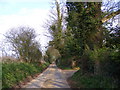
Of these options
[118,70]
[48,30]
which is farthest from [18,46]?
[118,70]

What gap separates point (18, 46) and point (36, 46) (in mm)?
3684

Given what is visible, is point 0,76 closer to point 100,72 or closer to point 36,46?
point 100,72

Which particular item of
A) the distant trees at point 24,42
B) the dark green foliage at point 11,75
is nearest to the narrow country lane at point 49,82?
the dark green foliage at point 11,75

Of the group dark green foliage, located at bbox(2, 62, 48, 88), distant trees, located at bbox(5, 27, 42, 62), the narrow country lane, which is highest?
distant trees, located at bbox(5, 27, 42, 62)

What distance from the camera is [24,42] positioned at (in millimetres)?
29484

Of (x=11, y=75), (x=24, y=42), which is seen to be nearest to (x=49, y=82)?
(x=11, y=75)

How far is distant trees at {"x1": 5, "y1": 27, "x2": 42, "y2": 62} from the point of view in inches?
1155

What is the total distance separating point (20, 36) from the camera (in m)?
29.8

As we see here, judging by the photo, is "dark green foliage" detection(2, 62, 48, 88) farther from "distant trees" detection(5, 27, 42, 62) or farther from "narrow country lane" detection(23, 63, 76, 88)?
"distant trees" detection(5, 27, 42, 62)

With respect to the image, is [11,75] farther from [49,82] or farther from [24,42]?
[24,42]

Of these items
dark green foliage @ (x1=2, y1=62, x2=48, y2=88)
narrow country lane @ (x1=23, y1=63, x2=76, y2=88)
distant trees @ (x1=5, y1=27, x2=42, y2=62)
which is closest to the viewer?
dark green foliage @ (x1=2, y1=62, x2=48, y2=88)

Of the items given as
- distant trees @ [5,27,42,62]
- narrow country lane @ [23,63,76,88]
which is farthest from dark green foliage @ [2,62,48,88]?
distant trees @ [5,27,42,62]

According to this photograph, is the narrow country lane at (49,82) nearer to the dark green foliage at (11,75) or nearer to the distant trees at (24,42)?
the dark green foliage at (11,75)

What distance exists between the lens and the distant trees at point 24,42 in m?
29.3
